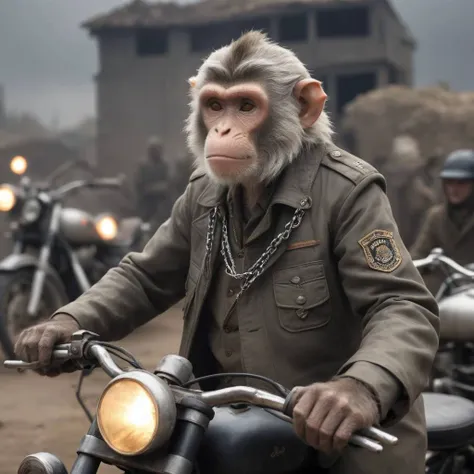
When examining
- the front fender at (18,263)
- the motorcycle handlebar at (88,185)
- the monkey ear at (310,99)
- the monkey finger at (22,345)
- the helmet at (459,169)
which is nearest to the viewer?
the monkey finger at (22,345)

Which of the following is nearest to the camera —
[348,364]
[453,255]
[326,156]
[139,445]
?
[139,445]

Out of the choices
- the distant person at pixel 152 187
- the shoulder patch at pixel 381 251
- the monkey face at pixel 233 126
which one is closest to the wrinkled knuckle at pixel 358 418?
the shoulder patch at pixel 381 251

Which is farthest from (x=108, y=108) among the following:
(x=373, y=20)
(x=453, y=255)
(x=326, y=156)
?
(x=326, y=156)

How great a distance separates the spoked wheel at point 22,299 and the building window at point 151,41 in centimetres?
1586

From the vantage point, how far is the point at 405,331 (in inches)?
79.7

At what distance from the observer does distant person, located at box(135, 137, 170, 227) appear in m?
16.5

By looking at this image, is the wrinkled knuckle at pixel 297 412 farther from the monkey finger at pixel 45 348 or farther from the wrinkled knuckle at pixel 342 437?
the monkey finger at pixel 45 348

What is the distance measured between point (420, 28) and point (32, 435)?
696 inches

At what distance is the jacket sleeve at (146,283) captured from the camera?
250cm

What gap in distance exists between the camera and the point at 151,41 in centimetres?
2319

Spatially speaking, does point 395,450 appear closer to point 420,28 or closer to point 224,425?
Result: point 224,425

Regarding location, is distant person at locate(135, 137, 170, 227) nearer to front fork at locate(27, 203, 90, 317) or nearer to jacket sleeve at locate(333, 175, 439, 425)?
front fork at locate(27, 203, 90, 317)

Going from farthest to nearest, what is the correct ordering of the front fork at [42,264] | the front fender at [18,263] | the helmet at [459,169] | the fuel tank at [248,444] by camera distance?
the front fender at [18,263], the front fork at [42,264], the helmet at [459,169], the fuel tank at [248,444]

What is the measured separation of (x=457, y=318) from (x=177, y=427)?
236cm
